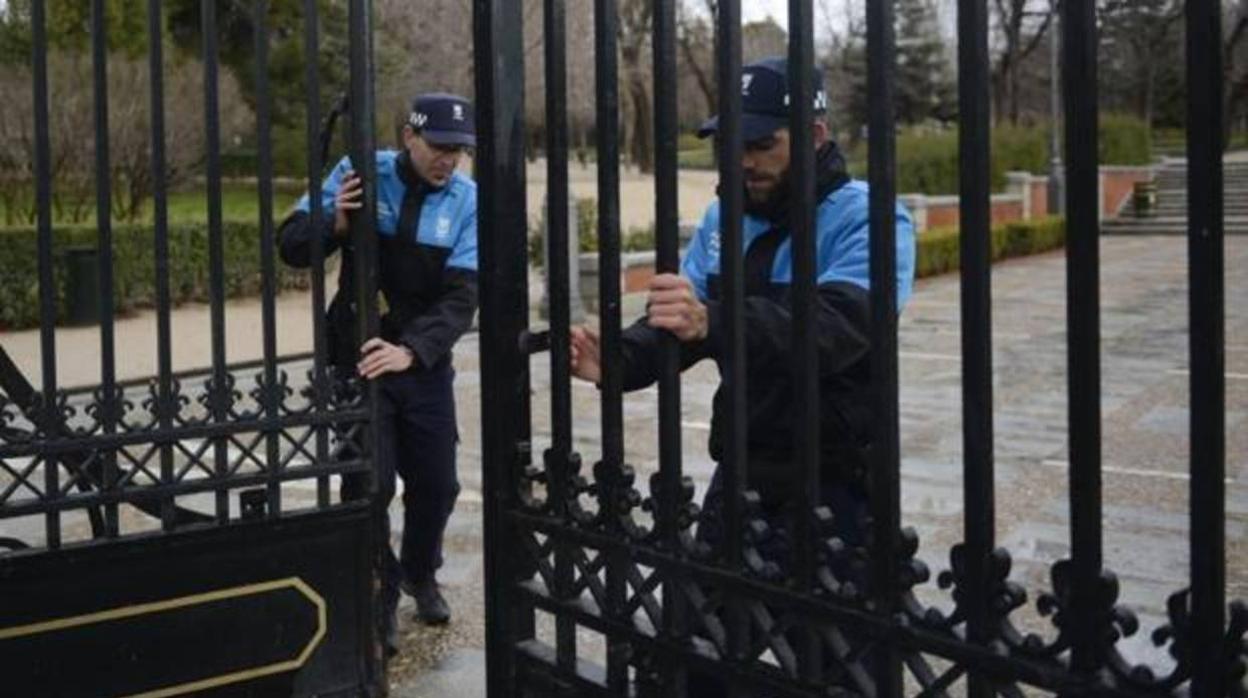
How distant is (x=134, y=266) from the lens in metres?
17.2

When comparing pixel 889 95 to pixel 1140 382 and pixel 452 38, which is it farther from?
Answer: pixel 452 38

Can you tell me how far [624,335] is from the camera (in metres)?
→ 3.29

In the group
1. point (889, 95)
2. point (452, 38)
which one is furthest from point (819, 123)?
point (452, 38)

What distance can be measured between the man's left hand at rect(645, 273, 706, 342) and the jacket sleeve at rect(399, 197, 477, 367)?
2587mm

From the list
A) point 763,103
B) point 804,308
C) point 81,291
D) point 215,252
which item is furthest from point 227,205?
point 804,308

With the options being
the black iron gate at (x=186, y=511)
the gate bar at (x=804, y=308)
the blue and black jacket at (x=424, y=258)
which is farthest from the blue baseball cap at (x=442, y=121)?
the gate bar at (x=804, y=308)

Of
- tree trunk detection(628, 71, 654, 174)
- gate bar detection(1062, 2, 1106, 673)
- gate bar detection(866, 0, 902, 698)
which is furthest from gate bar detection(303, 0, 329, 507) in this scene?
tree trunk detection(628, 71, 654, 174)

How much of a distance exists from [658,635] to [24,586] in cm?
208

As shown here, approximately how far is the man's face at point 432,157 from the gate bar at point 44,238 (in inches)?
61.2

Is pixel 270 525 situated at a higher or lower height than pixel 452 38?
lower

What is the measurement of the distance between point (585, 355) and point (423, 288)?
2.43 m

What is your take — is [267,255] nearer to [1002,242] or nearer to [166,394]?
[166,394]

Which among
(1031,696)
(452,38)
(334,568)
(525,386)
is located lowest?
(1031,696)

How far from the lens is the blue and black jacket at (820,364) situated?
3117mm
